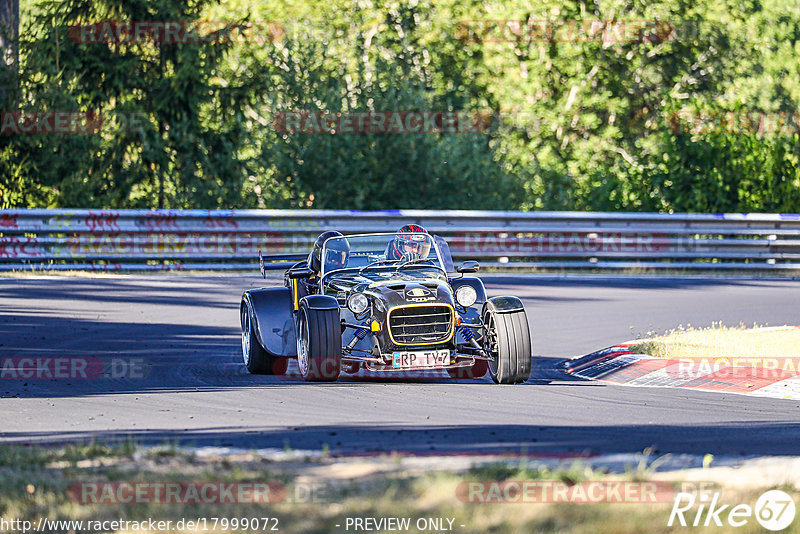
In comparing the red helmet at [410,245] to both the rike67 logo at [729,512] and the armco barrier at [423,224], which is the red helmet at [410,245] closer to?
the rike67 logo at [729,512]

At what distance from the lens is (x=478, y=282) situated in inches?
460

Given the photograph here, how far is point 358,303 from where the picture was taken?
11.0 meters

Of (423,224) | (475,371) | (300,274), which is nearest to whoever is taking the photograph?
(475,371)

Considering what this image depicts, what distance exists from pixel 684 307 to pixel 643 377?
22.2 feet

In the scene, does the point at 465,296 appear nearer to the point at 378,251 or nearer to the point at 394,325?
the point at 394,325

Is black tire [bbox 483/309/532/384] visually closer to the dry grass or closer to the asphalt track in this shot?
the asphalt track

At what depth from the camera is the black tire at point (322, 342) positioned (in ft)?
34.7

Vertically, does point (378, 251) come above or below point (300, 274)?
above

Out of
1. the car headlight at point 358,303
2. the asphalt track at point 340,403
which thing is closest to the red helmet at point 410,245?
the car headlight at point 358,303

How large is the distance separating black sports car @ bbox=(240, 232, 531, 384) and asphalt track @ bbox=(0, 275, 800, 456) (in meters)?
0.24

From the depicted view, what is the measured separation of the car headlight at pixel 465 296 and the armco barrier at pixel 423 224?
1099 centimetres

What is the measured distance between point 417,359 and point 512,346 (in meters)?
0.86

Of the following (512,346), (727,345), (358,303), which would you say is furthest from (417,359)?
(727,345)

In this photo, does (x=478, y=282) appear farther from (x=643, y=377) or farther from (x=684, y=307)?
(x=684, y=307)
